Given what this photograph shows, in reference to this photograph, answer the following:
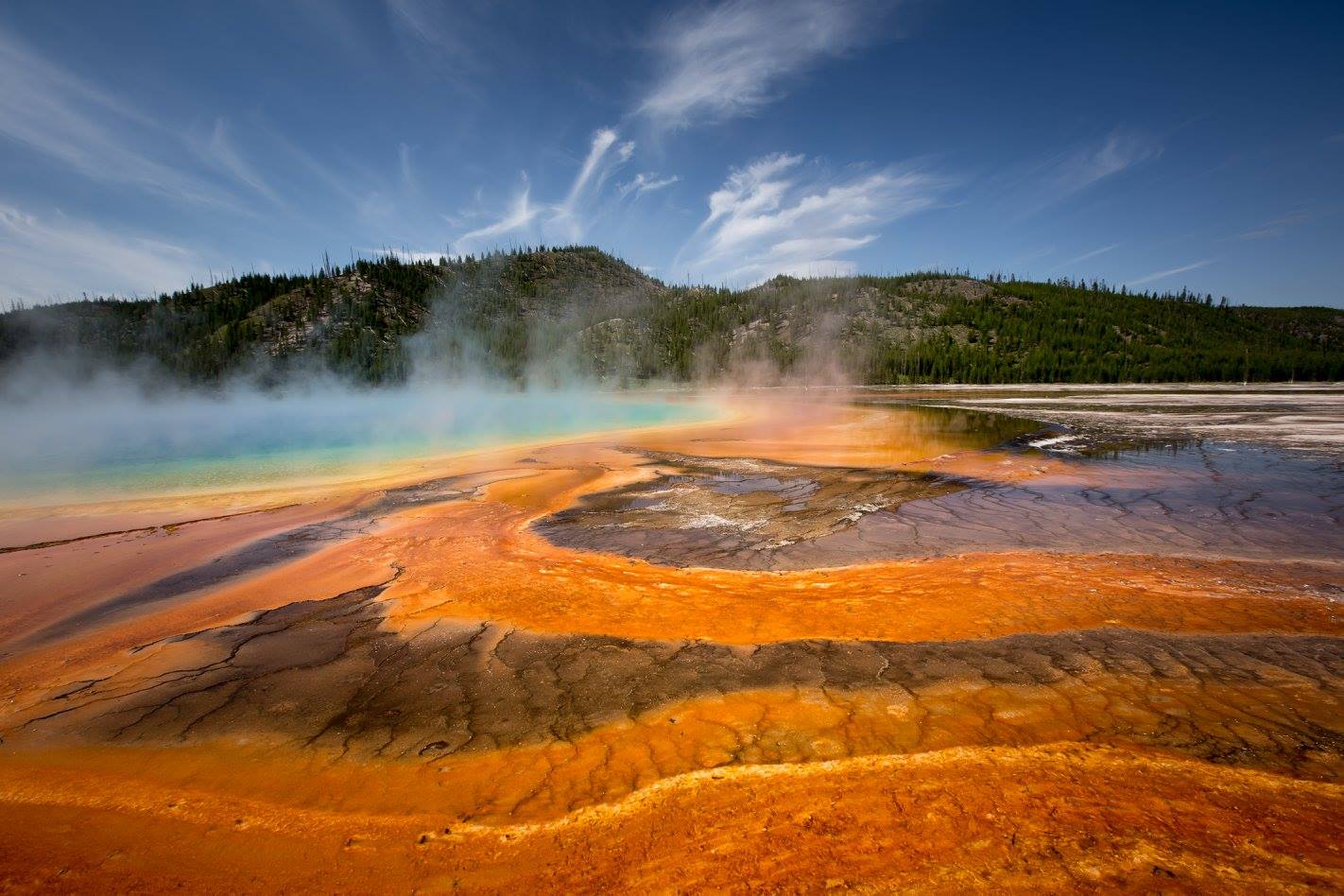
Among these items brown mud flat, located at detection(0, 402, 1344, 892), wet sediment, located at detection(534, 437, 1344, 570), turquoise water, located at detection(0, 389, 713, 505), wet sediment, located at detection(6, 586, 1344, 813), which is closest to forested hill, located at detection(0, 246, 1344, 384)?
turquoise water, located at detection(0, 389, 713, 505)

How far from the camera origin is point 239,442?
27.9 m

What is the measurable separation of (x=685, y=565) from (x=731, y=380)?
82.7 m

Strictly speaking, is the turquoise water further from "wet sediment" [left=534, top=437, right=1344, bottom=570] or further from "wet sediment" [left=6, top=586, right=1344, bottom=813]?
"wet sediment" [left=6, top=586, right=1344, bottom=813]

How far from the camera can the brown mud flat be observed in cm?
287

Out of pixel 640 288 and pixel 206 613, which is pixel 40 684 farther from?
pixel 640 288

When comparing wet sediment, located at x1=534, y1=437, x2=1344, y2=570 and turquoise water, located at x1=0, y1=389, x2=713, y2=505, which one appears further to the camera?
turquoise water, located at x1=0, y1=389, x2=713, y2=505

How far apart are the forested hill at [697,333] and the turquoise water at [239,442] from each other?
4122 cm

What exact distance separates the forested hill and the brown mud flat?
260ft

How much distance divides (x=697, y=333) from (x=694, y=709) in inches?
4379

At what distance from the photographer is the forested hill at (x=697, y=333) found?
280ft

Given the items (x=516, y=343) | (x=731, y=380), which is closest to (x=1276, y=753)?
(x=731, y=380)

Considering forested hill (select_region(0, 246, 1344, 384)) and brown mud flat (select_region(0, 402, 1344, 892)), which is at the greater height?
forested hill (select_region(0, 246, 1344, 384))

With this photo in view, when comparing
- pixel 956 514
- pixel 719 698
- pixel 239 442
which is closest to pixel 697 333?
pixel 239 442

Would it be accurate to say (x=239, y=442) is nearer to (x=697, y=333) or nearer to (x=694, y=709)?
(x=694, y=709)
